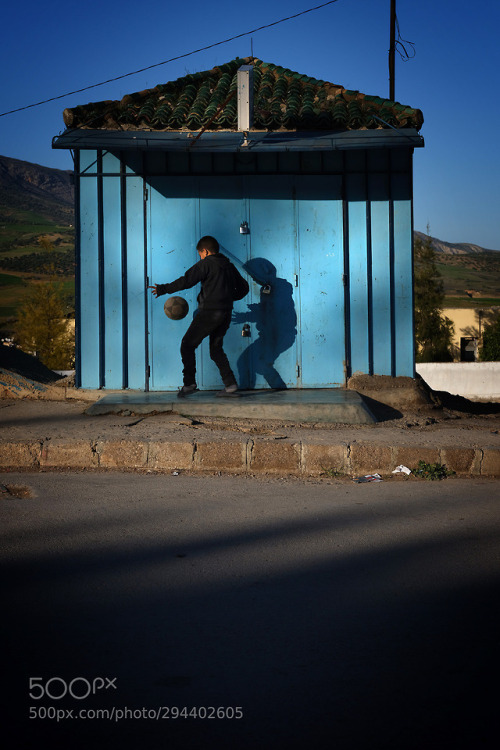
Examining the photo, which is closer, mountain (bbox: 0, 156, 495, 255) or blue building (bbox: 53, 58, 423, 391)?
blue building (bbox: 53, 58, 423, 391)

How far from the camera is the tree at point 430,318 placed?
52062mm

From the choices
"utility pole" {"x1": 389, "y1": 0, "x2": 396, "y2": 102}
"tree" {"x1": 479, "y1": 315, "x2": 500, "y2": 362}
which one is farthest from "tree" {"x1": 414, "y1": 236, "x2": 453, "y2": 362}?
"utility pole" {"x1": 389, "y1": 0, "x2": 396, "y2": 102}

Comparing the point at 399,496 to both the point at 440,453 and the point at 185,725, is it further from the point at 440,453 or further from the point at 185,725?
the point at 185,725

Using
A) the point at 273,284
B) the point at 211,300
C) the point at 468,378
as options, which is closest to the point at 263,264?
the point at 273,284

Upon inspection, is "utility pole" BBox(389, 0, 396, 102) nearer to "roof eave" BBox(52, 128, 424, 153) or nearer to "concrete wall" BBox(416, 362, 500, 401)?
"roof eave" BBox(52, 128, 424, 153)

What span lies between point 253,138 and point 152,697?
7.90 m

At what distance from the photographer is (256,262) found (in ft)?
32.5

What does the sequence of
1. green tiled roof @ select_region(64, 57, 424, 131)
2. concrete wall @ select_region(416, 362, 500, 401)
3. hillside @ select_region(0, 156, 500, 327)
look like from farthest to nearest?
hillside @ select_region(0, 156, 500, 327) → concrete wall @ select_region(416, 362, 500, 401) → green tiled roof @ select_region(64, 57, 424, 131)

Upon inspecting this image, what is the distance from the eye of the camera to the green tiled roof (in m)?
9.49

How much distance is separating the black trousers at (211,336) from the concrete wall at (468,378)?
2792 centimetres

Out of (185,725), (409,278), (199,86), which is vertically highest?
(199,86)

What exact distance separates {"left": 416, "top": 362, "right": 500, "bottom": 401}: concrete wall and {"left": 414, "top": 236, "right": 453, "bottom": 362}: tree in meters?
15.8

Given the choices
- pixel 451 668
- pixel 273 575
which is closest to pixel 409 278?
pixel 273 575

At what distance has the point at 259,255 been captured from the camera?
9.90 m
